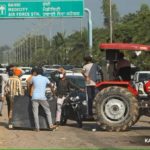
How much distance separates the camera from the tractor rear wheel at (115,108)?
1605 centimetres

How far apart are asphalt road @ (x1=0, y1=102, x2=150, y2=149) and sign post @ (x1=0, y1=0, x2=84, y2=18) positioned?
2681cm

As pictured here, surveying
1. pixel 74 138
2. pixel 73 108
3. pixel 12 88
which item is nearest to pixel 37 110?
pixel 73 108

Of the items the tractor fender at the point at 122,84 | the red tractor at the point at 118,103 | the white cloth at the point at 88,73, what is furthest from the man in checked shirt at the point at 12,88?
the red tractor at the point at 118,103

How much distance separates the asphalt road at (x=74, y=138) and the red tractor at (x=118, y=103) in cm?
32

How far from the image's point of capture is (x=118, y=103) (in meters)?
16.3

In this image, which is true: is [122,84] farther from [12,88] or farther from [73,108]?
[12,88]

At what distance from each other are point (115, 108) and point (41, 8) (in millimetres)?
29955

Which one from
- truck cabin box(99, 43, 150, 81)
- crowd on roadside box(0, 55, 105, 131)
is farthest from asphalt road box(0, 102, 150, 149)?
truck cabin box(99, 43, 150, 81)

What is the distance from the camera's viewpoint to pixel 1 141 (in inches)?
558

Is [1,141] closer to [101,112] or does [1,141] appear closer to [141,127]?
[101,112]

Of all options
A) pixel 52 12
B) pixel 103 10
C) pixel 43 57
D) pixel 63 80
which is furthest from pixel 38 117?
pixel 43 57

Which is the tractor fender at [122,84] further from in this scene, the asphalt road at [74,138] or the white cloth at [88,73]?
the asphalt road at [74,138]

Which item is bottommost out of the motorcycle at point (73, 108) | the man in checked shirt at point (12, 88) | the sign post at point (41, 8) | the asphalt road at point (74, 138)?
the asphalt road at point (74, 138)

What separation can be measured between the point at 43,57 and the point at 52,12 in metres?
55.1
